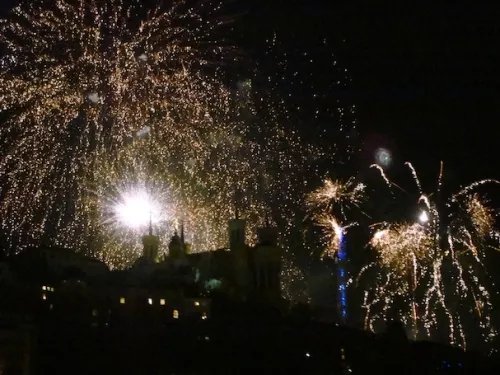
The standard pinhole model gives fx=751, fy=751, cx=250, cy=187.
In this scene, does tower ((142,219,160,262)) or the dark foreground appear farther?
tower ((142,219,160,262))

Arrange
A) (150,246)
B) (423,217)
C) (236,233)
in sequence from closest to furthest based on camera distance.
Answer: (423,217) < (236,233) < (150,246)

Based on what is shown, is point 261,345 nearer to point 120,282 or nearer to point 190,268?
point 120,282

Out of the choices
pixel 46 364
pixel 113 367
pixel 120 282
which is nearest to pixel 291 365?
pixel 113 367

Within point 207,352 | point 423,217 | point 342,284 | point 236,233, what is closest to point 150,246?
point 236,233

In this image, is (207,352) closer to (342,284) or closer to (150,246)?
(150,246)

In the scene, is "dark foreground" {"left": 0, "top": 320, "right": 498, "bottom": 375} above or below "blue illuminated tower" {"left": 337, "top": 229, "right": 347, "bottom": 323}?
below

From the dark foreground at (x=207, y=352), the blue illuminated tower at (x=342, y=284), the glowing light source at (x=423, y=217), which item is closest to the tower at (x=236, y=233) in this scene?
the blue illuminated tower at (x=342, y=284)

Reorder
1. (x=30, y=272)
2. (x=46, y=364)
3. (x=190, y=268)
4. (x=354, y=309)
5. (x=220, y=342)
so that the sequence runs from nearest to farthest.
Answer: (x=46, y=364) < (x=220, y=342) < (x=30, y=272) < (x=190, y=268) < (x=354, y=309)

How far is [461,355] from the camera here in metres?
27.1

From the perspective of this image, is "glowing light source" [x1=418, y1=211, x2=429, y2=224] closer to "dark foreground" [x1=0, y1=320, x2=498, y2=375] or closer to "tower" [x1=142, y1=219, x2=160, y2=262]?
"dark foreground" [x1=0, y1=320, x2=498, y2=375]

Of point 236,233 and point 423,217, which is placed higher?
point 236,233

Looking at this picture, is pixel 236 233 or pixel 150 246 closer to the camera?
pixel 236 233

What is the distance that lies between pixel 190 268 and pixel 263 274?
4.35m

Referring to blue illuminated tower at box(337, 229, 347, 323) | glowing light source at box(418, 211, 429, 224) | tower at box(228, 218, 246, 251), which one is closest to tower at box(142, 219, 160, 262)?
tower at box(228, 218, 246, 251)
